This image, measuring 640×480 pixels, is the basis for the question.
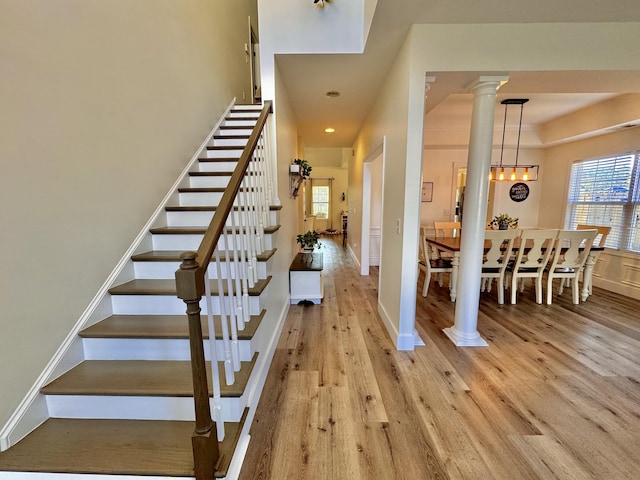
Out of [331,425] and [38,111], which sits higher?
[38,111]

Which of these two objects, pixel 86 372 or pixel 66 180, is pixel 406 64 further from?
pixel 86 372

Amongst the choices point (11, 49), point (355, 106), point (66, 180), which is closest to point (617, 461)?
point (66, 180)

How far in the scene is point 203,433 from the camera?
1.08m

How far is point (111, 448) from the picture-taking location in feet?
3.95

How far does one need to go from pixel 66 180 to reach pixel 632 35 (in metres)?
4.03

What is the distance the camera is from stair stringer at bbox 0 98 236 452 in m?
1.22

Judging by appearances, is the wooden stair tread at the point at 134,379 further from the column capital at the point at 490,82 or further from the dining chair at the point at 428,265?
the dining chair at the point at 428,265

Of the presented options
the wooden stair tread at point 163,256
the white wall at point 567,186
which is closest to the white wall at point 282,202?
the wooden stair tread at point 163,256

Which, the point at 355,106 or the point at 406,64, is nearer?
the point at 406,64

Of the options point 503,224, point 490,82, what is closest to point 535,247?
point 503,224

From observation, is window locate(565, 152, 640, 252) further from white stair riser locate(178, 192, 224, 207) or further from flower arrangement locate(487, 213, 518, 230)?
white stair riser locate(178, 192, 224, 207)

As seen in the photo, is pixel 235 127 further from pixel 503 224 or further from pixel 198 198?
pixel 503 224

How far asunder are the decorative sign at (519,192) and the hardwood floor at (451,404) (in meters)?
3.10

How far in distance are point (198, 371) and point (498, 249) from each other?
364 centimetres
